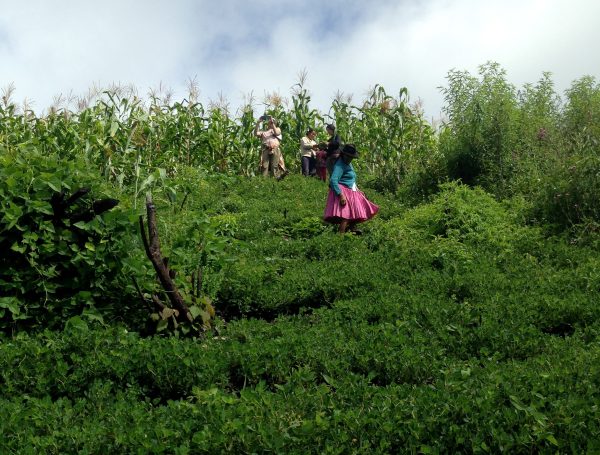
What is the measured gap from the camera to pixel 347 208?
11.4 meters


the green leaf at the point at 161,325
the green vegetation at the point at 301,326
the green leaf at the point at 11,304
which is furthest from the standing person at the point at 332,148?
the green leaf at the point at 11,304

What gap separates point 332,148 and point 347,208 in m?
3.97

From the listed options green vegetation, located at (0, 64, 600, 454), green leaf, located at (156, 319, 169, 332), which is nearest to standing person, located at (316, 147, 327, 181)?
green vegetation, located at (0, 64, 600, 454)

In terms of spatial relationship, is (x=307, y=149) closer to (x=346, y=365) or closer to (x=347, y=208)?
(x=347, y=208)

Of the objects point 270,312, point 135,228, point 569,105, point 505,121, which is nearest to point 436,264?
point 270,312

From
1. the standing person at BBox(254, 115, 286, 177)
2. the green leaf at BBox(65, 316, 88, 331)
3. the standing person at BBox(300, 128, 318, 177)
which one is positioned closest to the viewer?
the green leaf at BBox(65, 316, 88, 331)

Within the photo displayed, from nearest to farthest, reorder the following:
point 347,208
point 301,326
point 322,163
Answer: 1. point 301,326
2. point 347,208
3. point 322,163

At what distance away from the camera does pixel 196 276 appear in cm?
763

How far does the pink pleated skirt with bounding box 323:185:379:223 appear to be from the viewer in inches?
449

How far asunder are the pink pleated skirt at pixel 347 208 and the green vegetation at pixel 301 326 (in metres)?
0.30

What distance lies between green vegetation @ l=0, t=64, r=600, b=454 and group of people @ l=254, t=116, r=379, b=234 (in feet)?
1.19

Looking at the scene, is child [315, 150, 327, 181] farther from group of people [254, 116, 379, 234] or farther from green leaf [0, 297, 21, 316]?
green leaf [0, 297, 21, 316]

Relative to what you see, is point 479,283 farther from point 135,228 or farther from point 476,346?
point 135,228

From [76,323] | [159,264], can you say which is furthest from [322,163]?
[76,323]
